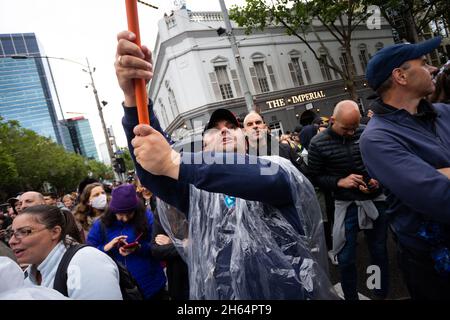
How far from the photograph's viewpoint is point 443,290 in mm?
1697

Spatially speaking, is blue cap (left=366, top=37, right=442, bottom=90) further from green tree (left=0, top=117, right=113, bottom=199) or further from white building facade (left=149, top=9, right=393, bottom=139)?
Answer: green tree (left=0, top=117, right=113, bottom=199)

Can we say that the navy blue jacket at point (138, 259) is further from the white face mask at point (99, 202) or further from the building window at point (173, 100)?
the building window at point (173, 100)

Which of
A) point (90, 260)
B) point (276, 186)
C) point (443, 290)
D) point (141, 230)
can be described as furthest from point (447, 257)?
point (141, 230)

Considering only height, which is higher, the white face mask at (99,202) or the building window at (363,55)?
the building window at (363,55)

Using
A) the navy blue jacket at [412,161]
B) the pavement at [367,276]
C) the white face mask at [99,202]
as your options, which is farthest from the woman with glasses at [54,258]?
the pavement at [367,276]

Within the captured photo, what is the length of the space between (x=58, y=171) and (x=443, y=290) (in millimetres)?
45874

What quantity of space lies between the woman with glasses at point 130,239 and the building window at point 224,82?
1982 centimetres

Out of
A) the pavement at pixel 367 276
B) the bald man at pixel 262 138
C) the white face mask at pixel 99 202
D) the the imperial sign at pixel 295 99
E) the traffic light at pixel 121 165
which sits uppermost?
the the imperial sign at pixel 295 99

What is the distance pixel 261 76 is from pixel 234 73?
2.36m

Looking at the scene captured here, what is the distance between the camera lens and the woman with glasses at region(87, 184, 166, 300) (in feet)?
9.49

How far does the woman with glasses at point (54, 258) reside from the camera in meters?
1.61

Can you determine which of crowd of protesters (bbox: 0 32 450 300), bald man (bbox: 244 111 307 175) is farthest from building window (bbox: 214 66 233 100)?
crowd of protesters (bbox: 0 32 450 300)

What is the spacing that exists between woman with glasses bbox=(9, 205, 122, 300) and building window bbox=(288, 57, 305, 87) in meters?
24.6
